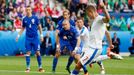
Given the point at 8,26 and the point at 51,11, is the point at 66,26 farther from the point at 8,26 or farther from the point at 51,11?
the point at 51,11

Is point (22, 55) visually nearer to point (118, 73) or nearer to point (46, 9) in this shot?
point (46, 9)

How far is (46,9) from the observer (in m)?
38.1

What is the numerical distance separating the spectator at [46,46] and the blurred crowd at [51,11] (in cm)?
104

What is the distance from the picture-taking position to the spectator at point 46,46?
35.9 metres

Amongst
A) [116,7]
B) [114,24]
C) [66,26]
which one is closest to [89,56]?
[66,26]

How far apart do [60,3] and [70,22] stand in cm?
1996

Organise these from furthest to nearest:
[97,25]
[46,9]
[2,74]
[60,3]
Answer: [60,3], [46,9], [2,74], [97,25]

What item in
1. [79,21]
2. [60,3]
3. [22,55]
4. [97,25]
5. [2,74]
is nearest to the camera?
[97,25]

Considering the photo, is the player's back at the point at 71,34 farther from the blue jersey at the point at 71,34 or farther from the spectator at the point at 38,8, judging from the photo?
the spectator at the point at 38,8

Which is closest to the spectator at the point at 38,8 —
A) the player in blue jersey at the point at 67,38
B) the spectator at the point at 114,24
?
the spectator at the point at 114,24

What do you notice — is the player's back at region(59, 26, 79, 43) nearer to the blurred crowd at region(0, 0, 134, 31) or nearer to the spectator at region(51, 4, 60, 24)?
the blurred crowd at region(0, 0, 134, 31)

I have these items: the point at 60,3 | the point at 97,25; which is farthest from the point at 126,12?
the point at 97,25

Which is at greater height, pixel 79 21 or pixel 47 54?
pixel 79 21

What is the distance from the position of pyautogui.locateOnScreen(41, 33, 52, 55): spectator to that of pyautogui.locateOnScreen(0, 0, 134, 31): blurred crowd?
1036 millimetres
